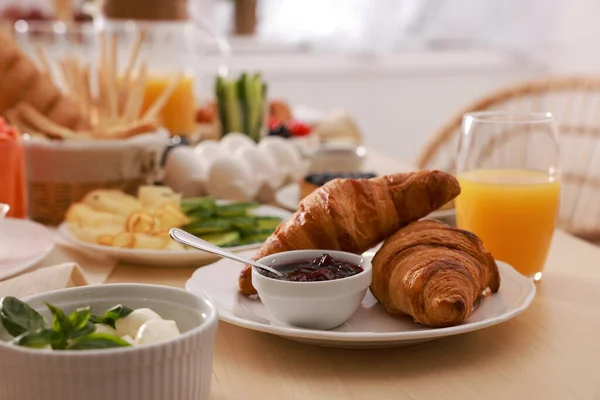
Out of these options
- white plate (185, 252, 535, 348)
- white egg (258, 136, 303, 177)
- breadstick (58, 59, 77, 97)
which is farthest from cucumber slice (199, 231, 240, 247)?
breadstick (58, 59, 77, 97)

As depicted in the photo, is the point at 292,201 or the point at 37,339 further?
the point at 292,201

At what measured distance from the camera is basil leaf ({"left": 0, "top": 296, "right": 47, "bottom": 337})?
1.98 ft

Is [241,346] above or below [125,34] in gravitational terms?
below

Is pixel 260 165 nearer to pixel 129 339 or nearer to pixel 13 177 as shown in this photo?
pixel 13 177

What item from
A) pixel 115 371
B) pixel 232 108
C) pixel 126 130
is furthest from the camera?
pixel 232 108

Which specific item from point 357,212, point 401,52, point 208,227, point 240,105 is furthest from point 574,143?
point 401,52

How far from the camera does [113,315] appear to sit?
65 centimetres

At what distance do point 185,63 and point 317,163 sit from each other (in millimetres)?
682

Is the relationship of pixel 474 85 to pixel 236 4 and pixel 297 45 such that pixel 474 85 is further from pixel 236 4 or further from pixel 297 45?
pixel 236 4

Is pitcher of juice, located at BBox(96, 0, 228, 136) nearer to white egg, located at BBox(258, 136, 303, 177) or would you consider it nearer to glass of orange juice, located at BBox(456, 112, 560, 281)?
white egg, located at BBox(258, 136, 303, 177)

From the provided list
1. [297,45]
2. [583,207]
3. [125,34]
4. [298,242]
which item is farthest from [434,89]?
[298,242]

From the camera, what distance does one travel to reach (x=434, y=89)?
187 inches

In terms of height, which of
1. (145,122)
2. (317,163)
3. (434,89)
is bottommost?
(434,89)

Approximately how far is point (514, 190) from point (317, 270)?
0.34 m
